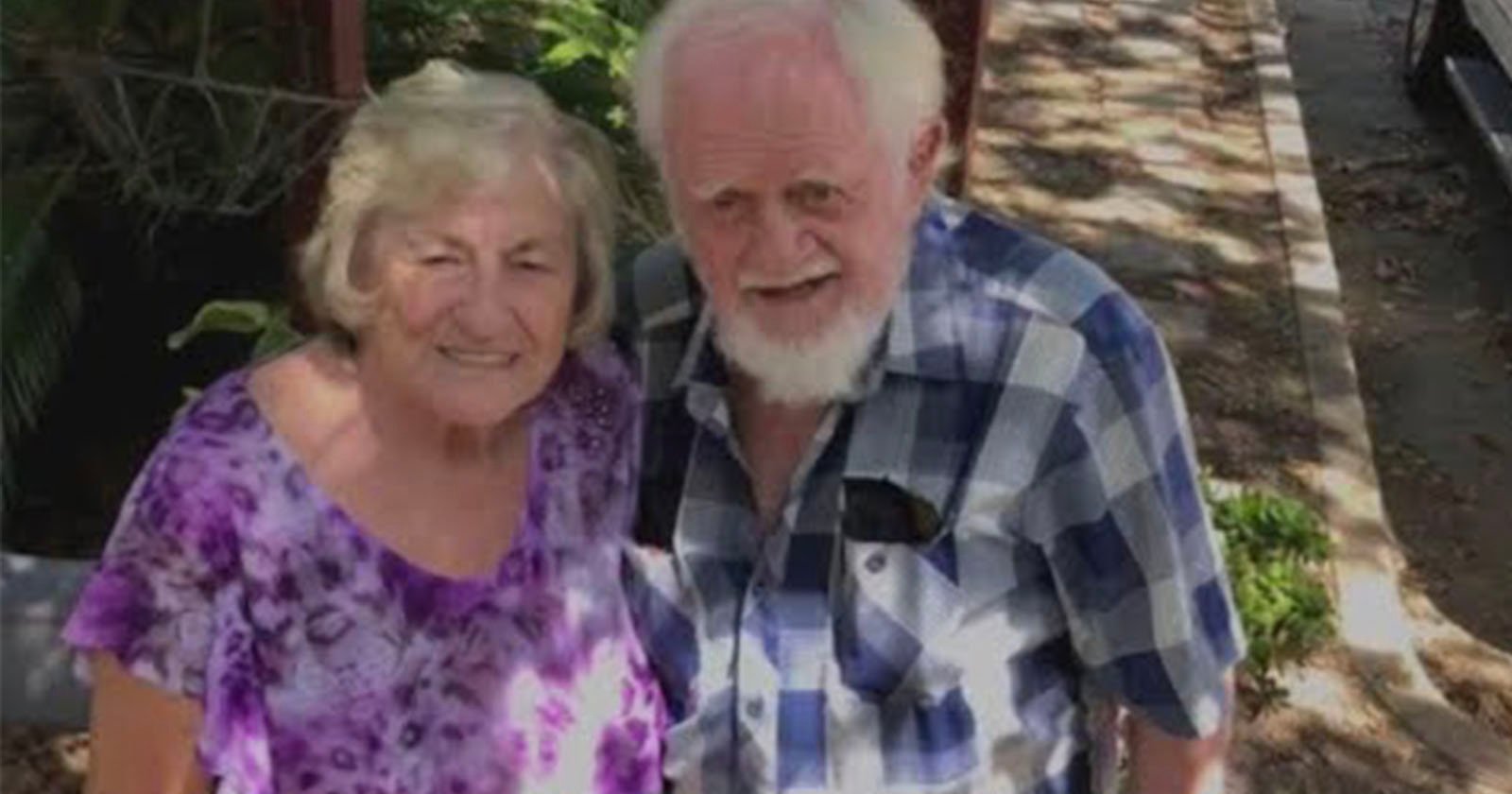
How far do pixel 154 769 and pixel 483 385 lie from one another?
52cm

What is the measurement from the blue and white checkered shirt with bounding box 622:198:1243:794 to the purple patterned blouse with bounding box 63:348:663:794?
0.10 metres

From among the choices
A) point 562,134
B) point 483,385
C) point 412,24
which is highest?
point 562,134

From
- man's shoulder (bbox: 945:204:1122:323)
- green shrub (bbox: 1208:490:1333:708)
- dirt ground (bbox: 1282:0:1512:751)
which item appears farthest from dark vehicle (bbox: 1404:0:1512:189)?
man's shoulder (bbox: 945:204:1122:323)

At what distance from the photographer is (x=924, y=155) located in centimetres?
236

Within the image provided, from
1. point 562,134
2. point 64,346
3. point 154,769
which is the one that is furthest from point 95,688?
point 64,346

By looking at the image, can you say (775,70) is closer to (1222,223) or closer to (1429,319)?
(1222,223)

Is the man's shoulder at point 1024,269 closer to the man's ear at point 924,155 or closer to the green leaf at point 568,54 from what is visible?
the man's ear at point 924,155

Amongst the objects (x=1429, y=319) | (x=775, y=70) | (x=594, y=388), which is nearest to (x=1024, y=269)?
(x=775, y=70)

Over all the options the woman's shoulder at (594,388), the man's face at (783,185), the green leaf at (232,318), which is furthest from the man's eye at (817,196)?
the green leaf at (232,318)

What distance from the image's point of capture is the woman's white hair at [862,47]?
2.24 metres

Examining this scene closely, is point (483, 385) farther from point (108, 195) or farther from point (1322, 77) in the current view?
point (1322, 77)

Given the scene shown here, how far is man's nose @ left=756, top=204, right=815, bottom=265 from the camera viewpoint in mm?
2250

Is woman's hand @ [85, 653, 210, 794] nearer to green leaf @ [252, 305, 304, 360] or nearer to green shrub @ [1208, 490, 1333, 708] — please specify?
green leaf @ [252, 305, 304, 360]

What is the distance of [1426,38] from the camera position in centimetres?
885
